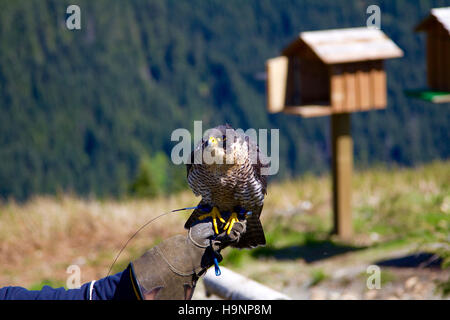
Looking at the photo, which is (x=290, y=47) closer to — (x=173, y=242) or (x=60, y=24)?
(x=173, y=242)

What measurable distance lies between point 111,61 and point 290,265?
87.8 meters

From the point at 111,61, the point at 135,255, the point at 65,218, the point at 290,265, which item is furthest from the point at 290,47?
the point at 111,61

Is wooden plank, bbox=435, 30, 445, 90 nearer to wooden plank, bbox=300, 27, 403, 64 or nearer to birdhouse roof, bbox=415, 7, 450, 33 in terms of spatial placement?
birdhouse roof, bbox=415, 7, 450, 33

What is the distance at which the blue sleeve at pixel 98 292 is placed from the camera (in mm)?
2158

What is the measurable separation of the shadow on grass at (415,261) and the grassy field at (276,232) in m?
0.11

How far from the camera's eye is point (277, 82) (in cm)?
596

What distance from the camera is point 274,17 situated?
344 ft

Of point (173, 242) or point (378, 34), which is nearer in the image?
point (173, 242)

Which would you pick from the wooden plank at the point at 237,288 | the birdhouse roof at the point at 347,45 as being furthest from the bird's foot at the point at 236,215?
the birdhouse roof at the point at 347,45

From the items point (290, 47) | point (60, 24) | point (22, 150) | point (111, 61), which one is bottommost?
point (22, 150)

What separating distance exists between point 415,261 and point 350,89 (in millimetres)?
1747

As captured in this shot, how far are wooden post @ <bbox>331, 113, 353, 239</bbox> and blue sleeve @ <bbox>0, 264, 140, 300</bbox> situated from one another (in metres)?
4.29

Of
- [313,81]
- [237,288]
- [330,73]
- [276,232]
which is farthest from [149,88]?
[237,288]

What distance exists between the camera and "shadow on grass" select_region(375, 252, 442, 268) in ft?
16.7
